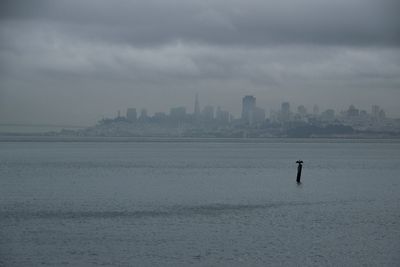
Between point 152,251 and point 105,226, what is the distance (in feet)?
25.8

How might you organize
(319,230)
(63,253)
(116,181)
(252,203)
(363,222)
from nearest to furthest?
(63,253) < (319,230) < (363,222) < (252,203) < (116,181)

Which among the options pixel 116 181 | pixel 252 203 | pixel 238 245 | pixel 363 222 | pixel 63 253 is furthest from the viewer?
pixel 116 181

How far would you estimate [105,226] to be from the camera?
39.5 meters

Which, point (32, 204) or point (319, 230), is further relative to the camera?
point (32, 204)

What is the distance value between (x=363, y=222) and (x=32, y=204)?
25886 millimetres

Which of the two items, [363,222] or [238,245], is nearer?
[238,245]

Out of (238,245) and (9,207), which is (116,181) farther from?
(238,245)

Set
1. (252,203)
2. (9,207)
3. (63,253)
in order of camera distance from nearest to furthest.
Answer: (63,253) → (9,207) → (252,203)

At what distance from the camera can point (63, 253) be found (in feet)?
103

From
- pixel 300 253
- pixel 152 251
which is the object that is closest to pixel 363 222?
pixel 300 253

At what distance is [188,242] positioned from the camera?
113ft

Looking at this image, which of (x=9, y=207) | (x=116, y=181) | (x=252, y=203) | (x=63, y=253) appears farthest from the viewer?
(x=116, y=181)

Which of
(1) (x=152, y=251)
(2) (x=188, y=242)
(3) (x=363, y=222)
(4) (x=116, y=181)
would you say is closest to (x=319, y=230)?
(3) (x=363, y=222)

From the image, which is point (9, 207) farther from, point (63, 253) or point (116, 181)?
point (116, 181)
